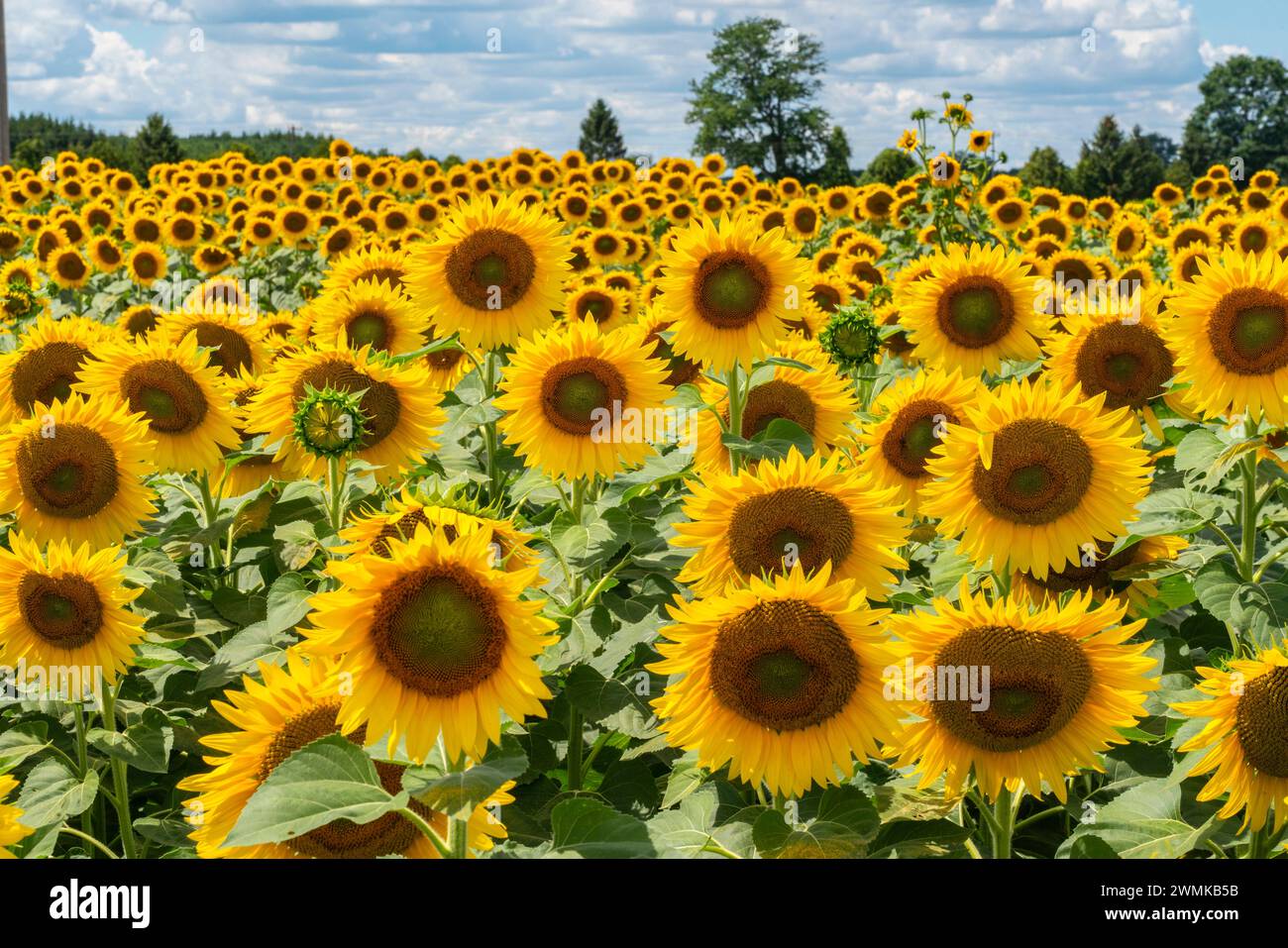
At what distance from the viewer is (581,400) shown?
4422 mm

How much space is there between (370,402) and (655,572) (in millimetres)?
1204

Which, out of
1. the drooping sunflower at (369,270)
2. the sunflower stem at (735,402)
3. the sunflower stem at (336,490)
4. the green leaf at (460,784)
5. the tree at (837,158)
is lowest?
the green leaf at (460,784)

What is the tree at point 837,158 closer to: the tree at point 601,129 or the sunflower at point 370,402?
the tree at point 601,129

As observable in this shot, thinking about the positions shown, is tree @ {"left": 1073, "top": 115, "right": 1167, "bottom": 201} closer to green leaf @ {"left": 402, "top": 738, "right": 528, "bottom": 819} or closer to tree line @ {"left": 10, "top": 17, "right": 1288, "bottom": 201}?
tree line @ {"left": 10, "top": 17, "right": 1288, "bottom": 201}

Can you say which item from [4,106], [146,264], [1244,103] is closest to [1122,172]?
[4,106]

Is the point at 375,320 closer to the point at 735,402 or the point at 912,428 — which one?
the point at 735,402

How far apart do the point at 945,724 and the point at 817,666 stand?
0.40 m

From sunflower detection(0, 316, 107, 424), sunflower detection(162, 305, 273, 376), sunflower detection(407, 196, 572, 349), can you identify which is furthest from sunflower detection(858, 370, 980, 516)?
sunflower detection(0, 316, 107, 424)

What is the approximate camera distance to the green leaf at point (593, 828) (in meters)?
2.56

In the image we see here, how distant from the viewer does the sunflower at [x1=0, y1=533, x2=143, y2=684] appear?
369 centimetres

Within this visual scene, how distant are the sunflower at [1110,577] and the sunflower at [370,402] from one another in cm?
215

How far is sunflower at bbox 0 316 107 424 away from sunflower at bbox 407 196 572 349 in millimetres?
1430

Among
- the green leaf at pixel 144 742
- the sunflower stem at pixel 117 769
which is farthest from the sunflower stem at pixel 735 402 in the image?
the sunflower stem at pixel 117 769
